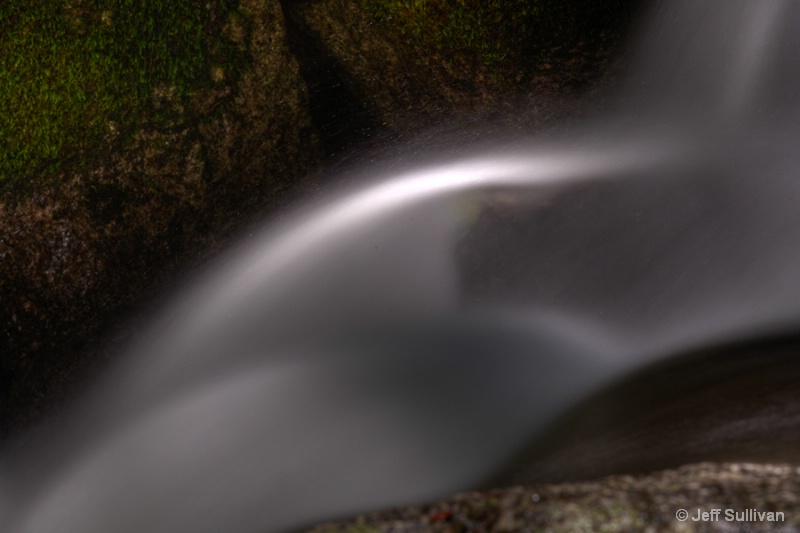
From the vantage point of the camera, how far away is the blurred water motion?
8.09ft

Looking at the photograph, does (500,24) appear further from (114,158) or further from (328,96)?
(114,158)

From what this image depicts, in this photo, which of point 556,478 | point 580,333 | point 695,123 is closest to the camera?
point 556,478

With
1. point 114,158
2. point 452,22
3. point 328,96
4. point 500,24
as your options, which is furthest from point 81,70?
point 500,24

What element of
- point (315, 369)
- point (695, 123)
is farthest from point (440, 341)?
point (695, 123)

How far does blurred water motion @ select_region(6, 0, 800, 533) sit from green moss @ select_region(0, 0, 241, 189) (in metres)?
0.80

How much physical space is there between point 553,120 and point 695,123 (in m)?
0.62

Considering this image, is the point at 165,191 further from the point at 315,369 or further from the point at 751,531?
the point at 751,531

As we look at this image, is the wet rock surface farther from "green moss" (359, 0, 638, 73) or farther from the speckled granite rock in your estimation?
the speckled granite rock

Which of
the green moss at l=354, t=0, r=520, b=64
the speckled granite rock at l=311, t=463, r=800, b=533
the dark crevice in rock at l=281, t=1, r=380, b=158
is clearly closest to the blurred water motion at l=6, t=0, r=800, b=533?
the dark crevice in rock at l=281, t=1, r=380, b=158

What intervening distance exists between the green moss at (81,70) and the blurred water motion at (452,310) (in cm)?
80

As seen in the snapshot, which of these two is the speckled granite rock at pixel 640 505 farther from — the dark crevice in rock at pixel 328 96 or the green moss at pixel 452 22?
the dark crevice in rock at pixel 328 96

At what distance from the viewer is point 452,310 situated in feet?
9.77

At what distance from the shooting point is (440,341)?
286 centimetres

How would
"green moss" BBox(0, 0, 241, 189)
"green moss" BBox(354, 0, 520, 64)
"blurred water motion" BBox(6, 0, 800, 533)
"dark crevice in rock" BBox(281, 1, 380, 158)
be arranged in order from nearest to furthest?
"blurred water motion" BBox(6, 0, 800, 533) → "green moss" BBox(0, 0, 241, 189) → "green moss" BBox(354, 0, 520, 64) → "dark crevice in rock" BBox(281, 1, 380, 158)
